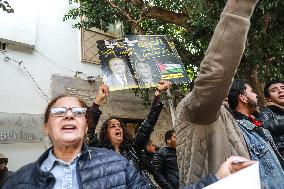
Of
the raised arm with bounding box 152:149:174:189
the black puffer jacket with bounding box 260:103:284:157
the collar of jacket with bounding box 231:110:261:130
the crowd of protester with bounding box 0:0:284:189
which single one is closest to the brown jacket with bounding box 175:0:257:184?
the crowd of protester with bounding box 0:0:284:189

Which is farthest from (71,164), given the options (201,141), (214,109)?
(214,109)

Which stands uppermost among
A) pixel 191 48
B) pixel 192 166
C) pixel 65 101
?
pixel 191 48

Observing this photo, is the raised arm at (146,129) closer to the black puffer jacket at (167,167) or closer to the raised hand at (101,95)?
the raised hand at (101,95)

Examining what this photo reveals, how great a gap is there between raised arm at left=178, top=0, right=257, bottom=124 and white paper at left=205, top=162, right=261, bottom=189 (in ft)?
1.05

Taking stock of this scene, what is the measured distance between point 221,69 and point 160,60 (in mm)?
5080

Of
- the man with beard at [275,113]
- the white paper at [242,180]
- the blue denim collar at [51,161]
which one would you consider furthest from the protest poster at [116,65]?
the white paper at [242,180]

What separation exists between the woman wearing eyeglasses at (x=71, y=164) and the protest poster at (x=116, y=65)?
4008mm

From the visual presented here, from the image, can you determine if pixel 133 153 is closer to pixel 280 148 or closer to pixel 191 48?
pixel 280 148

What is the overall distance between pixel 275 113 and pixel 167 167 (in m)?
1.89

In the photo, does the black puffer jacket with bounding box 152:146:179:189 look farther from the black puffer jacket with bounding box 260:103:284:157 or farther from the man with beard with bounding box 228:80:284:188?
the man with beard with bounding box 228:80:284:188

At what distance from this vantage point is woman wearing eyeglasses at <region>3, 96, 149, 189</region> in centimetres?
208

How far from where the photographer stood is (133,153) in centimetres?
421

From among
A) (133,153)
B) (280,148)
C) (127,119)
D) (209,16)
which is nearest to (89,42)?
(127,119)

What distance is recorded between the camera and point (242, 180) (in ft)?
4.40
